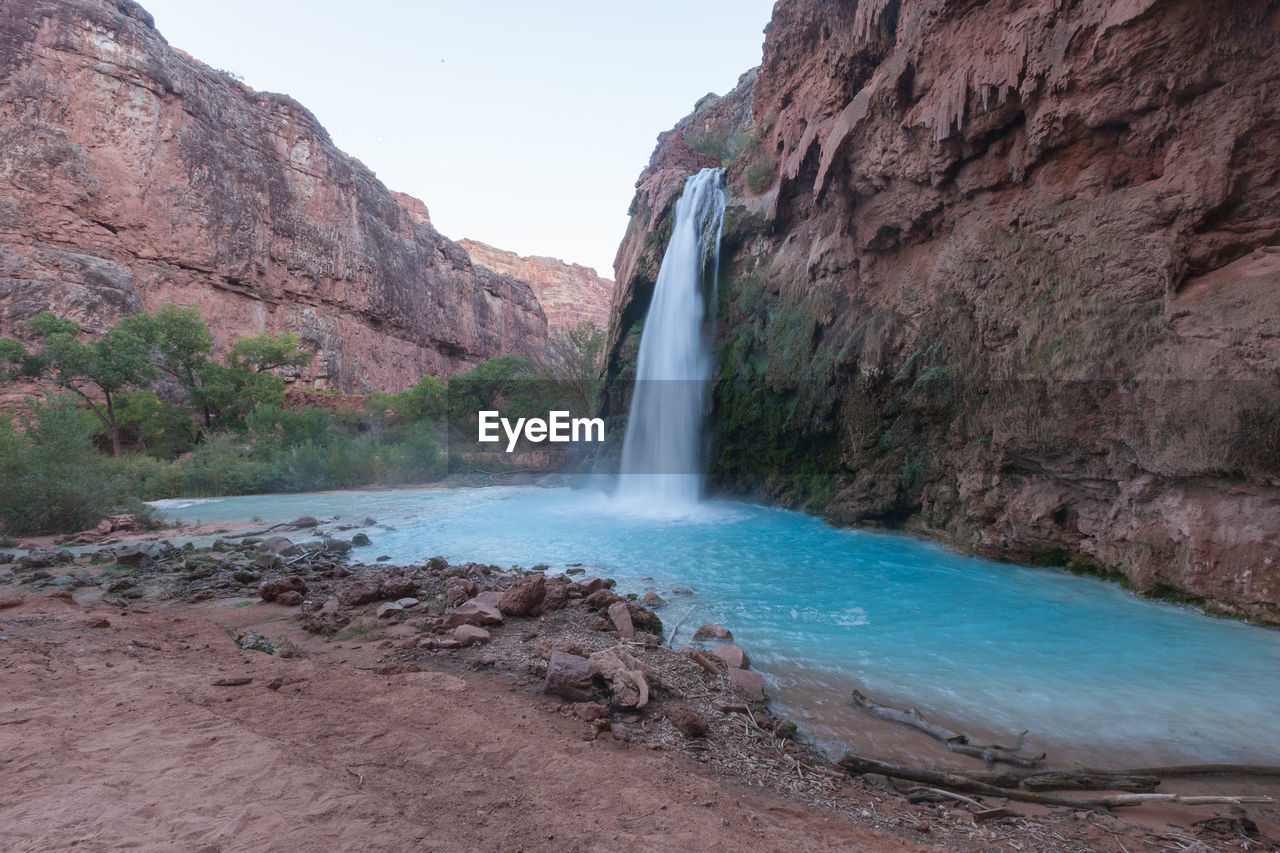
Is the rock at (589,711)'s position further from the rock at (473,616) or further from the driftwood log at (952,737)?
the driftwood log at (952,737)

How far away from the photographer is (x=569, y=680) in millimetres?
3041

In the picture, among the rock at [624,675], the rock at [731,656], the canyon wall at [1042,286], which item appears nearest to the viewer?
Answer: the rock at [624,675]

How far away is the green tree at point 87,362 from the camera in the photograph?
18797 mm

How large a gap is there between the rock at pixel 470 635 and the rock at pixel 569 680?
907 mm

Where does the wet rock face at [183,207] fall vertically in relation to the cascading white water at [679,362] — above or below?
above

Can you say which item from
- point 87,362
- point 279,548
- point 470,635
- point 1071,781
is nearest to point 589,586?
point 470,635

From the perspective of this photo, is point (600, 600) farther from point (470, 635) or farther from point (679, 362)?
point (679, 362)

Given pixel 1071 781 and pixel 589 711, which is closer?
pixel 1071 781

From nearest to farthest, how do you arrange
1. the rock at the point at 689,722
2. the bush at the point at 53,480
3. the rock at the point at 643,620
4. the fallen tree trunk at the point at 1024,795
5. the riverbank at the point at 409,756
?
the riverbank at the point at 409,756 → the fallen tree trunk at the point at 1024,795 → the rock at the point at 689,722 → the rock at the point at 643,620 → the bush at the point at 53,480

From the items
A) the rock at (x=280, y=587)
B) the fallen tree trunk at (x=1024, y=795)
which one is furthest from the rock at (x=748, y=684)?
the rock at (x=280, y=587)

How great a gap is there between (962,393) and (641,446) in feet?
31.7

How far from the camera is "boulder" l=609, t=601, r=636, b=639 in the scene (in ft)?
13.9

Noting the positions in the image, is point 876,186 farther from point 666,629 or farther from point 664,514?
point 666,629

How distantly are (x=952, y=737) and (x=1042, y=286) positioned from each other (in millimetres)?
6694
